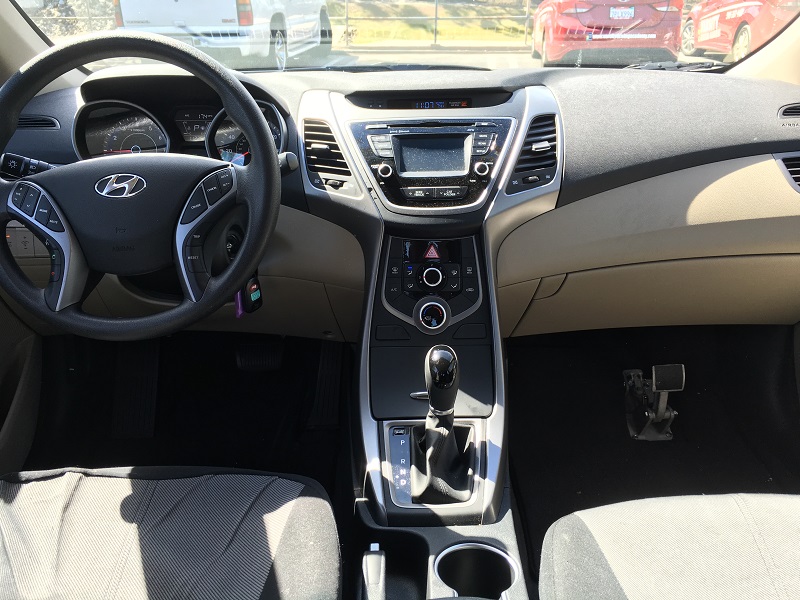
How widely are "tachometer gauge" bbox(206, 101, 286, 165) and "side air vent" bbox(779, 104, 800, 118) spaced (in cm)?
131

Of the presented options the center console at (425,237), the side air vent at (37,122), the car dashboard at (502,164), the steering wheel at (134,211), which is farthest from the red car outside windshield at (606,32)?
the side air vent at (37,122)

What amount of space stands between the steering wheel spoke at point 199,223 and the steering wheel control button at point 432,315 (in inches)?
21.4

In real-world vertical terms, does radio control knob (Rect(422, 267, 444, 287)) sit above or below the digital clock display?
below

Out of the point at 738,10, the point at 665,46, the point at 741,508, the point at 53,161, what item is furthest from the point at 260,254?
the point at 738,10

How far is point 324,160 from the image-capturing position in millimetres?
1728

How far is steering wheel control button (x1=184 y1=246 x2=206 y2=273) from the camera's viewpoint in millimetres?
1312

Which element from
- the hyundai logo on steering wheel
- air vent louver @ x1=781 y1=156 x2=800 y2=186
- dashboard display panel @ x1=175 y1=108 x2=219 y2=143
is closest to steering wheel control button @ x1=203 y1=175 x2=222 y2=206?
the hyundai logo on steering wheel

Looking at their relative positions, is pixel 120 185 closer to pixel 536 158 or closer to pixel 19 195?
pixel 19 195

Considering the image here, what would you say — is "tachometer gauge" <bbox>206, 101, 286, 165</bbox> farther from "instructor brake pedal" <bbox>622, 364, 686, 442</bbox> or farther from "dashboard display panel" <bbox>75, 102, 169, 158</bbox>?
"instructor brake pedal" <bbox>622, 364, 686, 442</bbox>

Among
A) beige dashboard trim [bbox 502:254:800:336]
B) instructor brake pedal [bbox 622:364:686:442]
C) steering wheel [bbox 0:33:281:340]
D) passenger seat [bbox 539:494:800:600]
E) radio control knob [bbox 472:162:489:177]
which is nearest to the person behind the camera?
passenger seat [bbox 539:494:800:600]

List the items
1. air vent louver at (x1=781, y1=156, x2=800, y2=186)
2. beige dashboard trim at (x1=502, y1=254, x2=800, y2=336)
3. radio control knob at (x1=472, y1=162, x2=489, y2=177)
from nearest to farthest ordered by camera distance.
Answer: radio control knob at (x1=472, y1=162, x2=489, y2=177) → air vent louver at (x1=781, y1=156, x2=800, y2=186) → beige dashboard trim at (x1=502, y1=254, x2=800, y2=336)

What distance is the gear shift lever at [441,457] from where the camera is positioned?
4.54ft

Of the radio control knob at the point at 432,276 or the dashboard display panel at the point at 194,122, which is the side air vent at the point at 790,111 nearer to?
the radio control knob at the point at 432,276

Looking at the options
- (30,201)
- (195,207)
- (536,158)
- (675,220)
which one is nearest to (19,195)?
(30,201)
